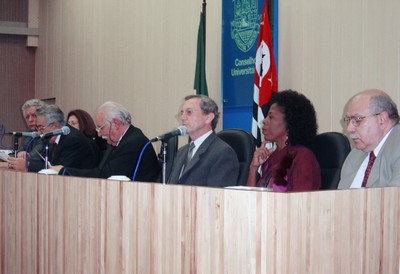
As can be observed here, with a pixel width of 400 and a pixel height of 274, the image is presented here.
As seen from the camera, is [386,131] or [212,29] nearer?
[386,131]

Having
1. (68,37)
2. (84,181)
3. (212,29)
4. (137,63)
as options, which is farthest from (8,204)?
(68,37)

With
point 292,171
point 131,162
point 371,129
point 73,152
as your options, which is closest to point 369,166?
point 371,129

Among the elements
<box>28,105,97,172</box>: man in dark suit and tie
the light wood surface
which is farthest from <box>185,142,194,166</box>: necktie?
<box>28,105,97,172</box>: man in dark suit and tie

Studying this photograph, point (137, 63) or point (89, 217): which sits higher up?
point (137, 63)

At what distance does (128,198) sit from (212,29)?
4.01 metres

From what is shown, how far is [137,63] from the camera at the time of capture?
7.94 meters

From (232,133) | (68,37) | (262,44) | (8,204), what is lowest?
(8,204)

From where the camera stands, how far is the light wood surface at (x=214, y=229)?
196cm

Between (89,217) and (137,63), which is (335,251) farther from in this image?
(137,63)

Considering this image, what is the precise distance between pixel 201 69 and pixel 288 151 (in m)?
2.43

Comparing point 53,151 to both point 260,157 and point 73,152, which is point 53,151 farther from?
point 260,157

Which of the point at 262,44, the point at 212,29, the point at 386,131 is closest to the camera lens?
the point at 386,131

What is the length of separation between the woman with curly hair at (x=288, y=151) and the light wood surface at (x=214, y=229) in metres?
1.16

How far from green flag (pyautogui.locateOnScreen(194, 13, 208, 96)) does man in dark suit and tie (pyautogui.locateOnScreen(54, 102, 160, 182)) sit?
1.47m
